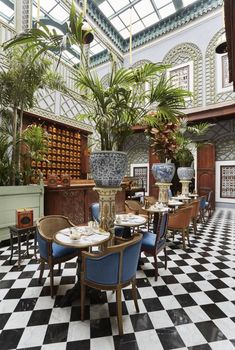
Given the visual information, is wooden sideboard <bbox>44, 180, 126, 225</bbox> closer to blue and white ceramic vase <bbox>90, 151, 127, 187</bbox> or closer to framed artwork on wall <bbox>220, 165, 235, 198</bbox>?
blue and white ceramic vase <bbox>90, 151, 127, 187</bbox>

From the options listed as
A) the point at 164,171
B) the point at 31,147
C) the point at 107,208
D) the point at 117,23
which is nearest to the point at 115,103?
the point at 107,208

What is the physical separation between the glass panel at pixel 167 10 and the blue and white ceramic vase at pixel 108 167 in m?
9.29

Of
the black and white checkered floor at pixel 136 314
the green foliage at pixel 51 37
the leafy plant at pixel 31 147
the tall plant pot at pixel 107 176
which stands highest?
the green foliage at pixel 51 37

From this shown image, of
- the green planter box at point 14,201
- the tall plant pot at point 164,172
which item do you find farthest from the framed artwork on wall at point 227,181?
the green planter box at point 14,201

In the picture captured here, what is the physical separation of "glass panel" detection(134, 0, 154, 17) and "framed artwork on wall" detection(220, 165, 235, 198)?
23.4ft

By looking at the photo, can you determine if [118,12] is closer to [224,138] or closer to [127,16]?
[127,16]

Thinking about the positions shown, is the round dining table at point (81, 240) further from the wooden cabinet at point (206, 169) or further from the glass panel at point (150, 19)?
the glass panel at point (150, 19)

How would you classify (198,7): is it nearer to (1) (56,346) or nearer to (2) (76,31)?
(2) (76,31)

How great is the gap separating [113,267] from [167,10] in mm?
10473

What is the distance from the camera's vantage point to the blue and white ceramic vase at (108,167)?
218cm

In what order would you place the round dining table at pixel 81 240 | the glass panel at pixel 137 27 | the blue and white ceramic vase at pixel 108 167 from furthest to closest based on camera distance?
the glass panel at pixel 137 27
the blue and white ceramic vase at pixel 108 167
the round dining table at pixel 81 240

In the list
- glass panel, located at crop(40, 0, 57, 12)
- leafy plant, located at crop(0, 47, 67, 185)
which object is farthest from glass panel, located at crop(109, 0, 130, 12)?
leafy plant, located at crop(0, 47, 67, 185)

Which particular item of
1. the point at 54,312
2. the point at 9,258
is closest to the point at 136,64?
the point at 9,258

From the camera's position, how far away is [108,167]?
7.22 ft
